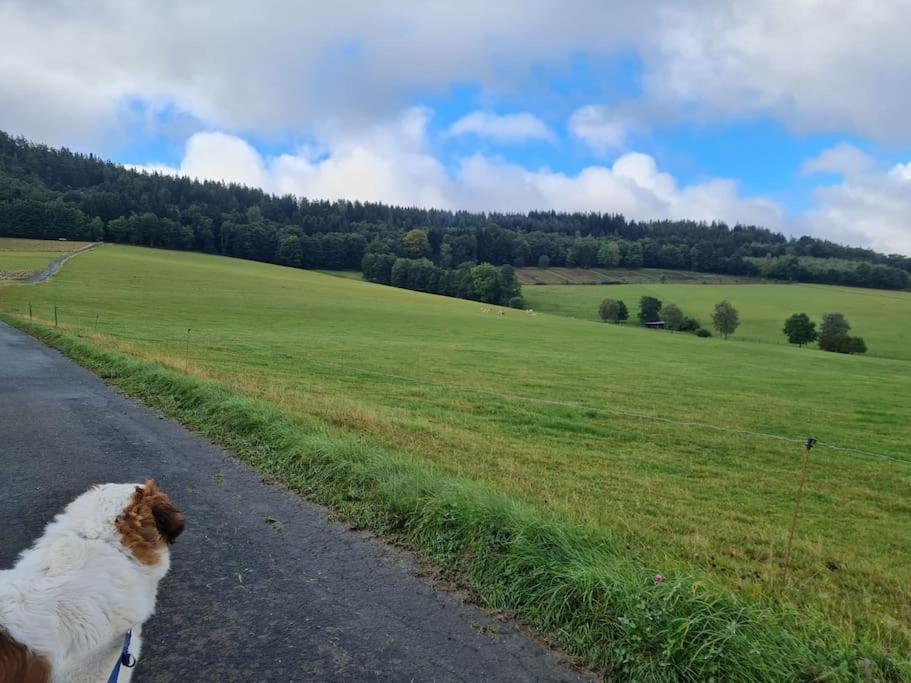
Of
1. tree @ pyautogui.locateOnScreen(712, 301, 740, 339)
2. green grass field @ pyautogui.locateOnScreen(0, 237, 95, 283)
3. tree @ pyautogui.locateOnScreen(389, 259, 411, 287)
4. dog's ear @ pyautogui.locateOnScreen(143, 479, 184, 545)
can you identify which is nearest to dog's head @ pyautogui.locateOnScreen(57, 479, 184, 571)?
dog's ear @ pyautogui.locateOnScreen(143, 479, 184, 545)

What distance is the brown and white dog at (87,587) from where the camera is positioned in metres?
2.61

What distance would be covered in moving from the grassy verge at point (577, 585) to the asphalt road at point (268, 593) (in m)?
0.32

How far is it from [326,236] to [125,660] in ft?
447

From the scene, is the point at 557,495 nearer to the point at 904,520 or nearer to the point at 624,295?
the point at 904,520

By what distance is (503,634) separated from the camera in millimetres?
4184

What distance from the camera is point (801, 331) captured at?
8000cm

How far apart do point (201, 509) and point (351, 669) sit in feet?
11.1

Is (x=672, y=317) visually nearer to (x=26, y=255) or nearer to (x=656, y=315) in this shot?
(x=656, y=315)

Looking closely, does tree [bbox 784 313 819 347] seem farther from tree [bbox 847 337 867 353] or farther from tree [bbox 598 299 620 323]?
tree [bbox 598 299 620 323]

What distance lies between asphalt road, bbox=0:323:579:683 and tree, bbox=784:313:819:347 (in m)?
89.2

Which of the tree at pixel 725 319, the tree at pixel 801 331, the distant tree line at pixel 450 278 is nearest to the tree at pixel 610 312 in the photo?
the tree at pixel 725 319

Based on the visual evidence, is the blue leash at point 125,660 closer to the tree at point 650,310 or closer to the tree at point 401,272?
the tree at point 650,310

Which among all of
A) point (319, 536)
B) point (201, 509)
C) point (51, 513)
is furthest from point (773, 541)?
point (51, 513)

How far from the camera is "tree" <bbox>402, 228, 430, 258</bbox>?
449ft
